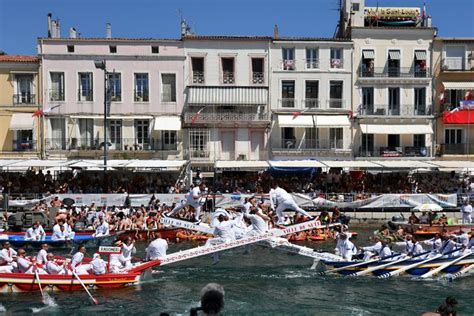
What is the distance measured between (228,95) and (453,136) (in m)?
19.8

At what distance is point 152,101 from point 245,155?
29.7 ft

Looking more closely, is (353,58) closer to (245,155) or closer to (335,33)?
(335,33)

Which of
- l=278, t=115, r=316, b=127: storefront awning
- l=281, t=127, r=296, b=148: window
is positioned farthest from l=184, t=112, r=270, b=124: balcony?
l=281, t=127, r=296, b=148: window

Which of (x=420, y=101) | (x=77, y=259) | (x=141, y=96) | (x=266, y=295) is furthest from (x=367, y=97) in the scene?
(x=77, y=259)

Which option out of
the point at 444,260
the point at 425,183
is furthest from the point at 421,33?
the point at 444,260

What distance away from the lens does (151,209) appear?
37.6m

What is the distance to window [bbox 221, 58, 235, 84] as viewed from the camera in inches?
2002

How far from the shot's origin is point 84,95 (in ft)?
167

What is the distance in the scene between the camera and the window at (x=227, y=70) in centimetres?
5084

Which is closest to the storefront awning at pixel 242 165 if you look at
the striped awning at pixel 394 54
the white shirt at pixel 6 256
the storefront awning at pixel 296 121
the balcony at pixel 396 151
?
the storefront awning at pixel 296 121

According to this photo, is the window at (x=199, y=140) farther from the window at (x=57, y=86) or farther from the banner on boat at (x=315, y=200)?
the window at (x=57, y=86)

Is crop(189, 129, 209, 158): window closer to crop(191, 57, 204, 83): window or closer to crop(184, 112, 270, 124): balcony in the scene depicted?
crop(184, 112, 270, 124): balcony

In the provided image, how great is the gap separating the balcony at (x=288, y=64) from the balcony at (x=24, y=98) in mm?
21148

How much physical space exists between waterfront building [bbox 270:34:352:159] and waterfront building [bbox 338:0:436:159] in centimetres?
104
